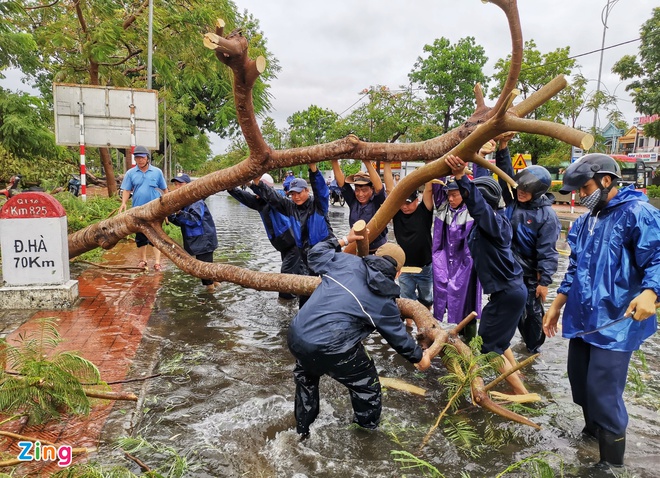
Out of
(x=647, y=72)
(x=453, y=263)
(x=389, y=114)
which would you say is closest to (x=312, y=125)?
(x=389, y=114)

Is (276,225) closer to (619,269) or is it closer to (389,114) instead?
(619,269)

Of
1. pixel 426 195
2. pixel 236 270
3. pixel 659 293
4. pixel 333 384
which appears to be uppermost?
pixel 426 195

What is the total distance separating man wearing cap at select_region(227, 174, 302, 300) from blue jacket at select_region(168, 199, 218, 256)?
109 cm

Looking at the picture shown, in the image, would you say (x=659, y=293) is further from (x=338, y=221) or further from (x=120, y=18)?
(x=338, y=221)

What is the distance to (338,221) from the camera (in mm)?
16859

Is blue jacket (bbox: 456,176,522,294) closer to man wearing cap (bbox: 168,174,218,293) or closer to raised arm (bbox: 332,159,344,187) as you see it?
raised arm (bbox: 332,159,344,187)

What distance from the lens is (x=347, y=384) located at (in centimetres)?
300

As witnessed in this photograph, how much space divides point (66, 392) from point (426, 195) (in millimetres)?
3658

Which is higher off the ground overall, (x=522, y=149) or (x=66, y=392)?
(x=522, y=149)

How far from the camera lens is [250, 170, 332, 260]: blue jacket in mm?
5166

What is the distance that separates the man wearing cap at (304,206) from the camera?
5.04 m

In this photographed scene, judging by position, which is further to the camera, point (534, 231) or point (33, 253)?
point (33, 253)

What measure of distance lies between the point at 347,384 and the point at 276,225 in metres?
2.92

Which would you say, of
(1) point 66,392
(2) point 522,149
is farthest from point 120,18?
(2) point 522,149
